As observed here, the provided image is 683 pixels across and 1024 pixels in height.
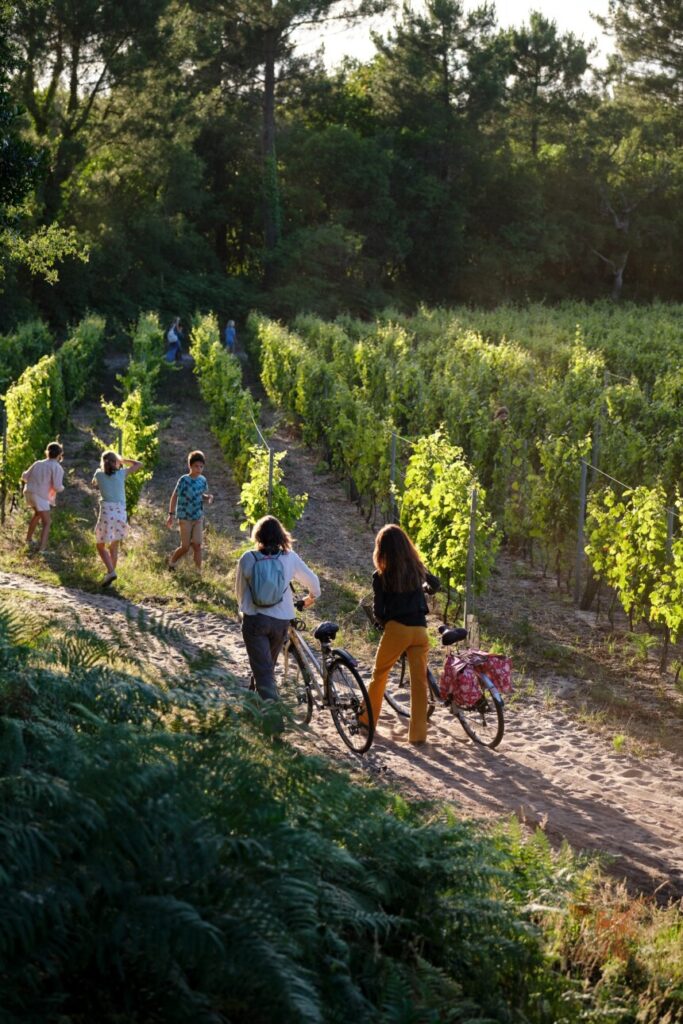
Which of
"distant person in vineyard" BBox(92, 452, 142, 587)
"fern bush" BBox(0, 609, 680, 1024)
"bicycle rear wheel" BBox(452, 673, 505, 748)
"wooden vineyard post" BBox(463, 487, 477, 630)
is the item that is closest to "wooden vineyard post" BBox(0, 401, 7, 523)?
"distant person in vineyard" BBox(92, 452, 142, 587)

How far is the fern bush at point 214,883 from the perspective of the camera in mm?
2676

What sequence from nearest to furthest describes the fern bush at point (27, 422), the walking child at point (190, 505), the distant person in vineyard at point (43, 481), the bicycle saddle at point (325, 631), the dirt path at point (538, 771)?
the dirt path at point (538, 771)
the bicycle saddle at point (325, 631)
the walking child at point (190, 505)
the distant person in vineyard at point (43, 481)
the fern bush at point (27, 422)

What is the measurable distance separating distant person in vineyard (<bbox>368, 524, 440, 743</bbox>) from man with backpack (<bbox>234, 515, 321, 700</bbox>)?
15.2 inches

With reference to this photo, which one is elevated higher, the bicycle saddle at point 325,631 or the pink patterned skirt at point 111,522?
the bicycle saddle at point 325,631

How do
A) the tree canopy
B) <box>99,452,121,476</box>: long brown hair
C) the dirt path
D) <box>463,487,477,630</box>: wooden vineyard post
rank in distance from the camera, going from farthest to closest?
the tree canopy, <box>99,452,121,476</box>: long brown hair, <box>463,487,477,630</box>: wooden vineyard post, the dirt path

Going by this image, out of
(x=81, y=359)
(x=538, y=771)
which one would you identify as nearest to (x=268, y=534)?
(x=538, y=771)

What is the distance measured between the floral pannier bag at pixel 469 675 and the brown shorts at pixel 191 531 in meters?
4.59

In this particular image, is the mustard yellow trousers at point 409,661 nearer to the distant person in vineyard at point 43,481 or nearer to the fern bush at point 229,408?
the distant person in vineyard at point 43,481

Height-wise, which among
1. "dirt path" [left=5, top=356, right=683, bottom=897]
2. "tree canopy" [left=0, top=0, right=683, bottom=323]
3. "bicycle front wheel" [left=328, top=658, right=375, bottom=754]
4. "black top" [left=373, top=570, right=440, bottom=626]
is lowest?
"dirt path" [left=5, top=356, right=683, bottom=897]

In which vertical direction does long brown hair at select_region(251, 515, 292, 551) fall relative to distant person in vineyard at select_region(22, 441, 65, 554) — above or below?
above

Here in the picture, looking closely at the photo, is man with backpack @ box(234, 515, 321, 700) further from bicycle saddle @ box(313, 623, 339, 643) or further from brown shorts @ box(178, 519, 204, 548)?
brown shorts @ box(178, 519, 204, 548)

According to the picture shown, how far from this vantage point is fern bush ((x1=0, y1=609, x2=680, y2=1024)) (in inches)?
105

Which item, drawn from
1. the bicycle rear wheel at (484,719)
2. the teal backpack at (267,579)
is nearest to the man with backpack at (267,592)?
the teal backpack at (267,579)

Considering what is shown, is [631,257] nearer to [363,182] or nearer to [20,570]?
[363,182]
